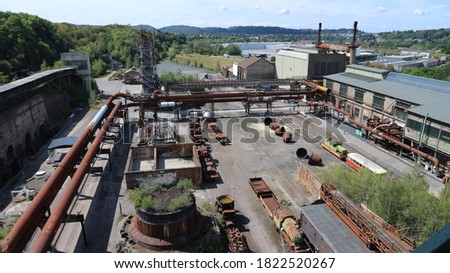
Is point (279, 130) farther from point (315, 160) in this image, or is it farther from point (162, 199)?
point (162, 199)

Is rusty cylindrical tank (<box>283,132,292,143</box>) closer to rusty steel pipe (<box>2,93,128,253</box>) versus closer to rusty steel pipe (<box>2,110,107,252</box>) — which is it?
rusty steel pipe (<box>2,93,128,253</box>)

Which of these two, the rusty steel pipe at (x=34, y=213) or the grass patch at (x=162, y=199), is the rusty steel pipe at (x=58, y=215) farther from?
the grass patch at (x=162, y=199)

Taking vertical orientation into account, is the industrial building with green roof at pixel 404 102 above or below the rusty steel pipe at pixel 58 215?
above

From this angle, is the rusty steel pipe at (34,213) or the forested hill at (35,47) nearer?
the rusty steel pipe at (34,213)

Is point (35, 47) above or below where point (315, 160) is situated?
above

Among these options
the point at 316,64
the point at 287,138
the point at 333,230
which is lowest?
the point at 287,138

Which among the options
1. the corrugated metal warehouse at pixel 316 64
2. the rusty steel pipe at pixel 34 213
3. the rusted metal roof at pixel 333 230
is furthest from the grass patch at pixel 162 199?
the corrugated metal warehouse at pixel 316 64

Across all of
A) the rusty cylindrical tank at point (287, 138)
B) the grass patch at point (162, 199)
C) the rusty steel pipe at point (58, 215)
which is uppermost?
the rusty steel pipe at point (58, 215)

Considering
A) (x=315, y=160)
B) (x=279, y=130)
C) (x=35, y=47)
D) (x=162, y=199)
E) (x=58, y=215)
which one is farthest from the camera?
(x=35, y=47)

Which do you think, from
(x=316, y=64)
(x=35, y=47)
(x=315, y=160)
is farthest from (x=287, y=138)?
(x=35, y=47)

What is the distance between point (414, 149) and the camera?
29.7 meters

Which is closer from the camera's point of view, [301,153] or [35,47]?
[301,153]
